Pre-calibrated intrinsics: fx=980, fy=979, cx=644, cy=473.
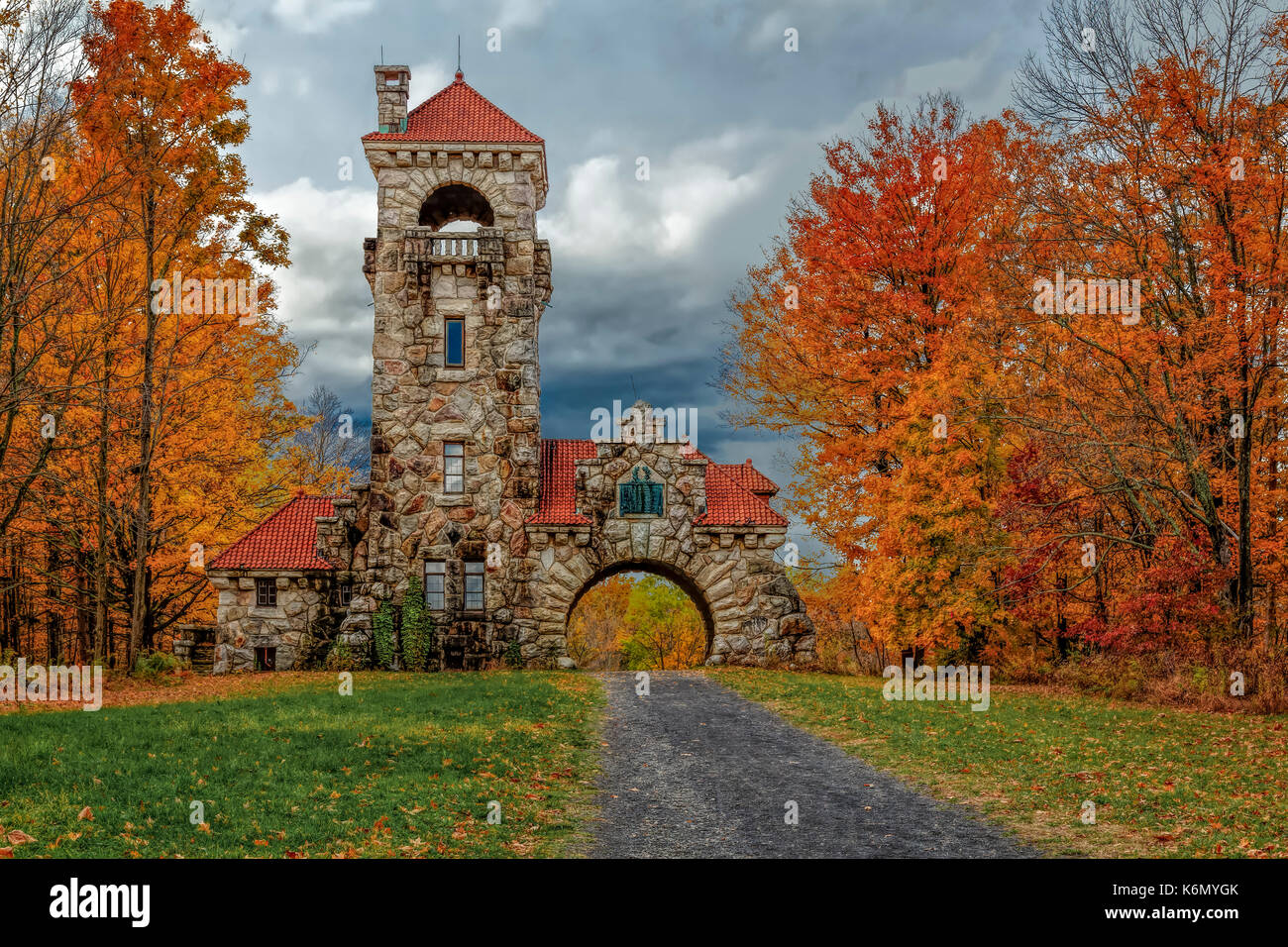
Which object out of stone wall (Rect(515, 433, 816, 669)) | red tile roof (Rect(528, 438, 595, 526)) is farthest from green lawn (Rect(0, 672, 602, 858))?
red tile roof (Rect(528, 438, 595, 526))

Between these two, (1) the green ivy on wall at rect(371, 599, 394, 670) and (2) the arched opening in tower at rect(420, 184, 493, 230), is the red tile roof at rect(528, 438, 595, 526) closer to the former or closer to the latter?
(1) the green ivy on wall at rect(371, 599, 394, 670)

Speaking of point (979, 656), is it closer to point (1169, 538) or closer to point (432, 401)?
point (1169, 538)

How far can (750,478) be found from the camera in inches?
1200

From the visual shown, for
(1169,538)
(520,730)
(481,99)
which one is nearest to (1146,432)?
(1169,538)

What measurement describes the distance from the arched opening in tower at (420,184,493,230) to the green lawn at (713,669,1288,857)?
18.5 meters

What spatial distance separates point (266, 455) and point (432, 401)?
22.4ft

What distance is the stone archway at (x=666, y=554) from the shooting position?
27875 mm

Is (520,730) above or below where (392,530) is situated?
below

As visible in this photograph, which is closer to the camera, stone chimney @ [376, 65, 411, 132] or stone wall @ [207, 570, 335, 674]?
stone wall @ [207, 570, 335, 674]

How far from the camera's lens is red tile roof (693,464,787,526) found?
28.1 meters

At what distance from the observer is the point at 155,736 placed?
1336cm
